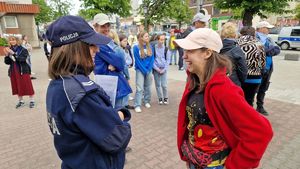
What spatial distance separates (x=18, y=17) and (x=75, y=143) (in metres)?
29.0

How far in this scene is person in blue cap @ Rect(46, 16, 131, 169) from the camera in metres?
1.35

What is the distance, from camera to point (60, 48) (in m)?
1.41

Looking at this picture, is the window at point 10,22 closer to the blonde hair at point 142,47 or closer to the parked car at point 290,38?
the blonde hair at point 142,47

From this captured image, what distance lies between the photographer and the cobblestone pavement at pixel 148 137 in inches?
140

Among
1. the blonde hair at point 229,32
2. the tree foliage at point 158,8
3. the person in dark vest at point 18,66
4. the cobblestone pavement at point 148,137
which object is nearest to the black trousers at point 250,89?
the cobblestone pavement at point 148,137

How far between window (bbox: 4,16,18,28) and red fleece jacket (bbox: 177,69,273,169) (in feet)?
95.2

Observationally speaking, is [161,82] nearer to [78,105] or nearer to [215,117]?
[215,117]

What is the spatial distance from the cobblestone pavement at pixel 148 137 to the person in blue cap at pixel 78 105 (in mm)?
2118

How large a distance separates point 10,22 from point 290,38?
89.4 feet

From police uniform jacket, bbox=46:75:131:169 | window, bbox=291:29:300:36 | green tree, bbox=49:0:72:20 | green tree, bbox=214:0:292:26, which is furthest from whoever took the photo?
green tree, bbox=49:0:72:20

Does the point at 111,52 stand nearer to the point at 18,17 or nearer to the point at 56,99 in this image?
the point at 56,99

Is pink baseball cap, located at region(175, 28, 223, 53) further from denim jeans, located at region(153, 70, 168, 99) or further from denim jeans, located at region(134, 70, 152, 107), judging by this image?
denim jeans, located at region(153, 70, 168, 99)

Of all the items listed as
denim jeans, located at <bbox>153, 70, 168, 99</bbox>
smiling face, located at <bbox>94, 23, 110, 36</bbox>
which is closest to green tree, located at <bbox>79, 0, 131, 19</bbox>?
denim jeans, located at <bbox>153, 70, 168, 99</bbox>

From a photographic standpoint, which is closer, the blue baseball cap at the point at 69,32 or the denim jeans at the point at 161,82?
the blue baseball cap at the point at 69,32
